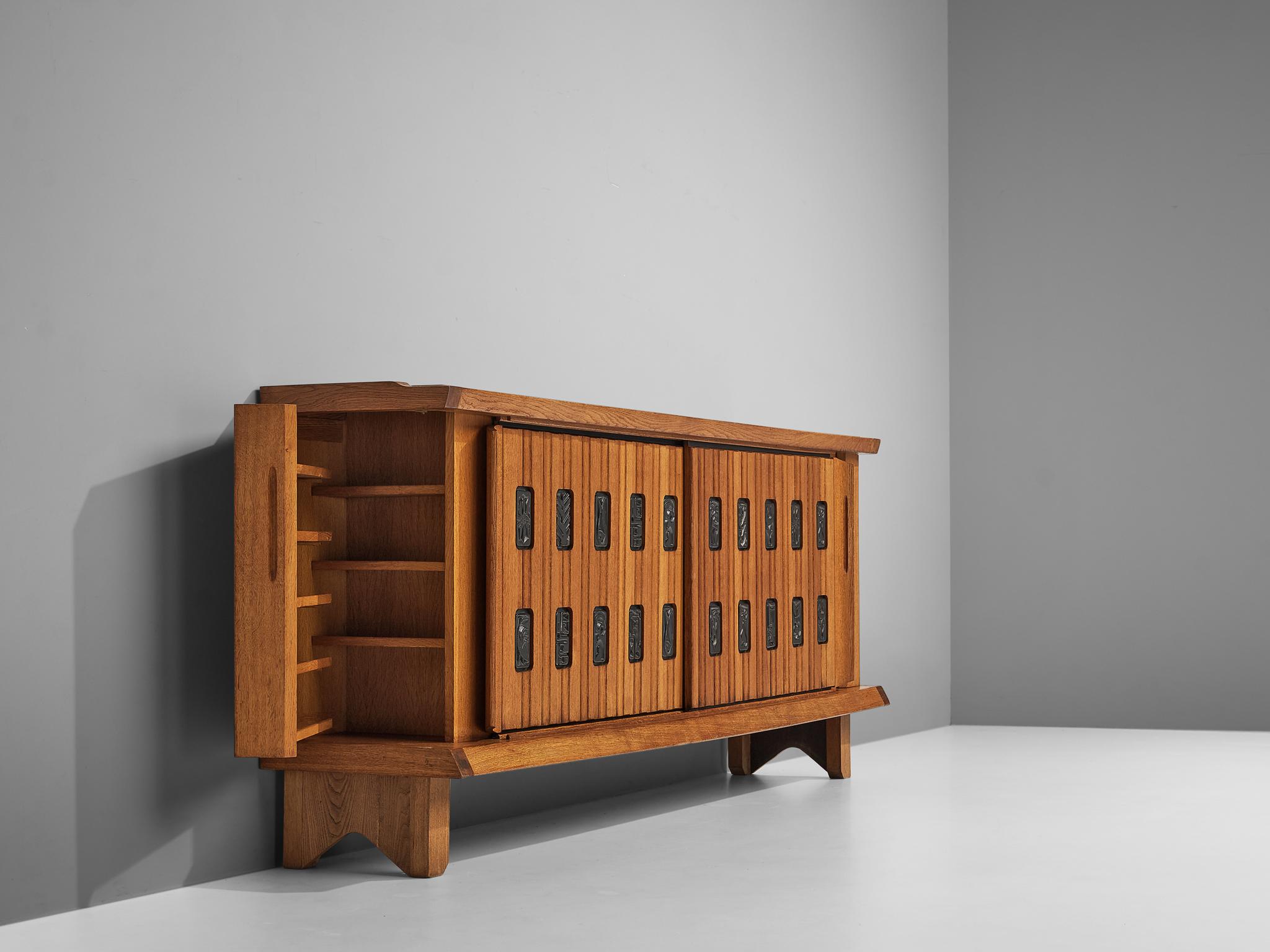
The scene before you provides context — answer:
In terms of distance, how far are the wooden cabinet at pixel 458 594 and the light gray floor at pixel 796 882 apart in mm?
277

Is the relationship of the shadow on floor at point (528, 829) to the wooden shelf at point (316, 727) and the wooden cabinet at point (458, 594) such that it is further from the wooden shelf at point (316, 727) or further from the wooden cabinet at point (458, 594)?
the wooden shelf at point (316, 727)

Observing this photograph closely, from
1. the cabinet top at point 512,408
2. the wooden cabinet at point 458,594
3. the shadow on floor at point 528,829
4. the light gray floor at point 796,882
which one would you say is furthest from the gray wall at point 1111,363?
the wooden cabinet at point 458,594

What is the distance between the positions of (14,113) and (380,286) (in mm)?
1116

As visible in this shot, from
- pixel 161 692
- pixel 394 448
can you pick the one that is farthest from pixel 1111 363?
pixel 161 692

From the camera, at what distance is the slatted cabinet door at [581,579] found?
358cm

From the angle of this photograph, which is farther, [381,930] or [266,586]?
[266,586]

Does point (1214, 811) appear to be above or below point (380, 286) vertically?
below

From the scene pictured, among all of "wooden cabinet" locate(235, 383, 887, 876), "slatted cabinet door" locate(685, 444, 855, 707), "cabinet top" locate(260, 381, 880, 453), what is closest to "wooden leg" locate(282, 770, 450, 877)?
"wooden cabinet" locate(235, 383, 887, 876)

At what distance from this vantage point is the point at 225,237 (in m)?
3.51

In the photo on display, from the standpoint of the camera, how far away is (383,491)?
352cm

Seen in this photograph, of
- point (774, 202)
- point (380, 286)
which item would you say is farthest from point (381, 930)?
point (774, 202)

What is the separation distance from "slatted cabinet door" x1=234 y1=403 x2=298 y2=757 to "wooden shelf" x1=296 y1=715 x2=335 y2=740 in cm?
10

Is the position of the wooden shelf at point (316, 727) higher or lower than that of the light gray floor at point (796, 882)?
higher

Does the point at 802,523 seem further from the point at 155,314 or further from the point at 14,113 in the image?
the point at 14,113
